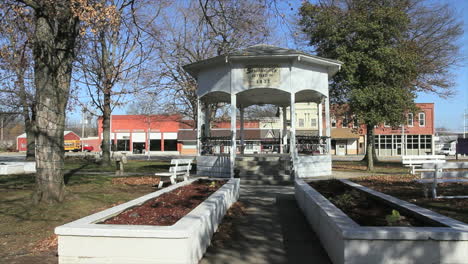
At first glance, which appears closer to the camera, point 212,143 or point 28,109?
point 212,143

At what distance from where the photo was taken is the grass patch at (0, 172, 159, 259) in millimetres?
6020

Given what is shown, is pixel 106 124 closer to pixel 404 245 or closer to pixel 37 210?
pixel 37 210

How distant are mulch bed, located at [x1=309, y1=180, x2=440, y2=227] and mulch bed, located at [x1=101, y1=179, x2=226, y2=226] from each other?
2.61 m

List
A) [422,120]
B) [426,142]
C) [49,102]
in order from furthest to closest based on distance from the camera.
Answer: [426,142] < [422,120] < [49,102]

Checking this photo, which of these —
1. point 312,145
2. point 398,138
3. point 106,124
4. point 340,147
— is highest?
point 106,124

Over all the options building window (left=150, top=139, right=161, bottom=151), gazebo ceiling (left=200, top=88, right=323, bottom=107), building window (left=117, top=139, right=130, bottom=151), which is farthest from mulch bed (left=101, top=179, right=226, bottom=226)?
building window (left=117, top=139, right=130, bottom=151)

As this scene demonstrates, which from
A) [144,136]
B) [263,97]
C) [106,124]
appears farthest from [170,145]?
[263,97]

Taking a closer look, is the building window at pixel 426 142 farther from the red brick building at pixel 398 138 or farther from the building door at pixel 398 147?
the building door at pixel 398 147

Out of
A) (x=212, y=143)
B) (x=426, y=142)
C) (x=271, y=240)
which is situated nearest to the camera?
(x=271, y=240)

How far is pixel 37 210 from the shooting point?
7961 mm

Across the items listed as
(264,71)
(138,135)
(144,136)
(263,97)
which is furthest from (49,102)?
(138,135)

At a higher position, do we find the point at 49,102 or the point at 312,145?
the point at 49,102

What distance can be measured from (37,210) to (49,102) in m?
2.39

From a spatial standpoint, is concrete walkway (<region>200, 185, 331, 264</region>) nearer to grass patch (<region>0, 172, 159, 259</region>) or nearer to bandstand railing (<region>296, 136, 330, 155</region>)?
grass patch (<region>0, 172, 159, 259</region>)
